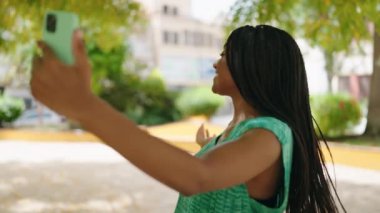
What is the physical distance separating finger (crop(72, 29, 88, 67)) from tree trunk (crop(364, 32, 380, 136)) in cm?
1143

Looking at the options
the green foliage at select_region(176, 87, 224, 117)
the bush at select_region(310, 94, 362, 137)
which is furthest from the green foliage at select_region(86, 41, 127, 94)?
the bush at select_region(310, 94, 362, 137)

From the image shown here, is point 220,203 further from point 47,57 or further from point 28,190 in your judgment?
point 28,190

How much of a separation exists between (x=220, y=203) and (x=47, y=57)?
0.64m

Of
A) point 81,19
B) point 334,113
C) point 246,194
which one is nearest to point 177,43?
point 334,113

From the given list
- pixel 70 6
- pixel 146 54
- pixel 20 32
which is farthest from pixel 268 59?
pixel 146 54

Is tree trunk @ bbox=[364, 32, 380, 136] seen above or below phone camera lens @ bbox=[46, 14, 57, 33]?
below

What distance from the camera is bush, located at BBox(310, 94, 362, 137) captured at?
496 inches

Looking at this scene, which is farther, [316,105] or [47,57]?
[316,105]

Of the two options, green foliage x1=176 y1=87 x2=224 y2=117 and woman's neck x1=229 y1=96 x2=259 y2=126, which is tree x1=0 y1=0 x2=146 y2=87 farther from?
woman's neck x1=229 y1=96 x2=259 y2=126

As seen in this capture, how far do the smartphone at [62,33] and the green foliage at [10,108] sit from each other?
1661 cm

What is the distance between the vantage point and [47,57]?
0.96m

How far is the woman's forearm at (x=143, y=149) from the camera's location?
102cm

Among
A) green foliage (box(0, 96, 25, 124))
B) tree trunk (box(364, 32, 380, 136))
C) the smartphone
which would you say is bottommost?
green foliage (box(0, 96, 25, 124))

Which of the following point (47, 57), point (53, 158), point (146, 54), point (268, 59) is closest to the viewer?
point (47, 57)
